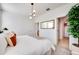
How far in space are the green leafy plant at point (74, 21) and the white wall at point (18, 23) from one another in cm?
64

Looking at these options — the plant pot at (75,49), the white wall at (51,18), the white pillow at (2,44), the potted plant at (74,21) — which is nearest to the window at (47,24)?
the white wall at (51,18)

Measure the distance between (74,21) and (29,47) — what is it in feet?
2.83

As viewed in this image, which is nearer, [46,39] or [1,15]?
[1,15]

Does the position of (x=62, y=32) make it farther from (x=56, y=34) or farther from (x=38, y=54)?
(x=38, y=54)

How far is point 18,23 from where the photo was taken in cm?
198

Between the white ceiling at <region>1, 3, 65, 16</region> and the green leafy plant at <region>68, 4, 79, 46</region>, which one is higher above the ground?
the white ceiling at <region>1, 3, 65, 16</region>

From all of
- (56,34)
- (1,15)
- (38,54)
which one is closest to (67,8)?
(56,34)

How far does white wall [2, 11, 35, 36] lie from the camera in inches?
75.6

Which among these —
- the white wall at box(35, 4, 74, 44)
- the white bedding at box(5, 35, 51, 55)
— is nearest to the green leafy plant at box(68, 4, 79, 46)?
the white wall at box(35, 4, 74, 44)

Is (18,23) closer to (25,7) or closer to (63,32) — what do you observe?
(25,7)

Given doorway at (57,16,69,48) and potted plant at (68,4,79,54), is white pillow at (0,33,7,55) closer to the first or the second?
doorway at (57,16,69,48)

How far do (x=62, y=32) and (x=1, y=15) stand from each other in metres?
1.06

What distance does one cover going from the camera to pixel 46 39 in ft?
6.66

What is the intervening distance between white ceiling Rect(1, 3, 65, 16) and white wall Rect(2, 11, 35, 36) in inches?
2.7
